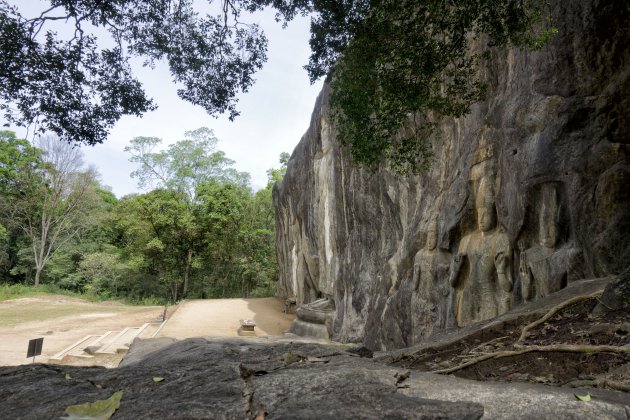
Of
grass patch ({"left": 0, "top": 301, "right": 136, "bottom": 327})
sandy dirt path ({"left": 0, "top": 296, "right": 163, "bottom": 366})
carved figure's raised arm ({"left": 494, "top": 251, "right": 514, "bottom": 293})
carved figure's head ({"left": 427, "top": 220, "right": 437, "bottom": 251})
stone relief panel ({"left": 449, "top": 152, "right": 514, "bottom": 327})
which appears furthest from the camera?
grass patch ({"left": 0, "top": 301, "right": 136, "bottom": 327})

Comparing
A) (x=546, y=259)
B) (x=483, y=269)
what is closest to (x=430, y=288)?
(x=483, y=269)

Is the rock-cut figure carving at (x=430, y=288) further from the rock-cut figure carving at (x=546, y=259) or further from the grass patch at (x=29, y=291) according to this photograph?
the grass patch at (x=29, y=291)

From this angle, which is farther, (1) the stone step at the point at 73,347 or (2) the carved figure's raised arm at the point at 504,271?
(1) the stone step at the point at 73,347

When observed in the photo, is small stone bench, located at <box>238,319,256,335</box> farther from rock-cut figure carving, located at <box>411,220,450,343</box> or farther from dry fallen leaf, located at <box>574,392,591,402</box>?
dry fallen leaf, located at <box>574,392,591,402</box>

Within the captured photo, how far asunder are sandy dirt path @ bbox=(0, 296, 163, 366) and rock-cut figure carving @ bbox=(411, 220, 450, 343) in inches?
410

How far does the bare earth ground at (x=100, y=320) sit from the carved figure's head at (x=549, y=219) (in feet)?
35.3

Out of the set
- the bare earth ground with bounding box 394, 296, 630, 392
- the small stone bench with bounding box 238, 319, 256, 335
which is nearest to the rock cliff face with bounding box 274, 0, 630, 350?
the bare earth ground with bounding box 394, 296, 630, 392

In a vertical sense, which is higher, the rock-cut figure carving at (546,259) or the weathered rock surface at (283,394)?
the rock-cut figure carving at (546,259)

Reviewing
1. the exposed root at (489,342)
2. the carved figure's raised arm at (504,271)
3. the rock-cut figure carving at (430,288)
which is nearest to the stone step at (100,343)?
the rock-cut figure carving at (430,288)

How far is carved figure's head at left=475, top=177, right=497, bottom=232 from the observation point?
7648mm

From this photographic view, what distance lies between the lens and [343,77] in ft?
17.7

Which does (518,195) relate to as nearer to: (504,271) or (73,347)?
(504,271)

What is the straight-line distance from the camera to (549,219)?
6.21 metres

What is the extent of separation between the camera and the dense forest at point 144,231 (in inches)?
1093
